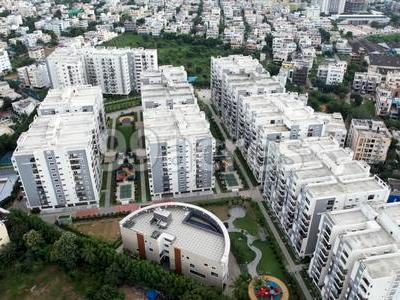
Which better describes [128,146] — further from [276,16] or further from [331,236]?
[276,16]

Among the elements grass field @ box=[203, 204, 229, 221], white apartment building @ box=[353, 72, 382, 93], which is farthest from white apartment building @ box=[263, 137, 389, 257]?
white apartment building @ box=[353, 72, 382, 93]

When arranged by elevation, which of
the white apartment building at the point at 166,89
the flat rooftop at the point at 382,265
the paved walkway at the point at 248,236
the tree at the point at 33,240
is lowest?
the paved walkway at the point at 248,236

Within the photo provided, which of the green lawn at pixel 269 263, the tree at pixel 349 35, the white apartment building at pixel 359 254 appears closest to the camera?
the white apartment building at pixel 359 254

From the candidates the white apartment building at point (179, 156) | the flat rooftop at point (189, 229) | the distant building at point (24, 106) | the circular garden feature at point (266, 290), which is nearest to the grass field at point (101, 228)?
the flat rooftop at point (189, 229)

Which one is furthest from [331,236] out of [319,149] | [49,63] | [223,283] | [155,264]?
[49,63]

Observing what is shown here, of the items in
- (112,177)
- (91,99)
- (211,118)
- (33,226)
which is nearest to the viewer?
(33,226)

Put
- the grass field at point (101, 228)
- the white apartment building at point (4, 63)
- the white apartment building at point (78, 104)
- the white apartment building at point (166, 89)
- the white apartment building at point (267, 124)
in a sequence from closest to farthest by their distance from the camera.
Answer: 1. the grass field at point (101, 228)
2. the white apartment building at point (267, 124)
3. the white apartment building at point (78, 104)
4. the white apartment building at point (166, 89)
5. the white apartment building at point (4, 63)

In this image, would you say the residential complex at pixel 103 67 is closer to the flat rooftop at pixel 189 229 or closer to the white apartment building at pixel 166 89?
the white apartment building at pixel 166 89
